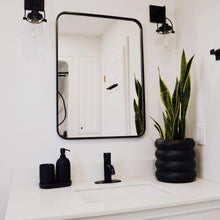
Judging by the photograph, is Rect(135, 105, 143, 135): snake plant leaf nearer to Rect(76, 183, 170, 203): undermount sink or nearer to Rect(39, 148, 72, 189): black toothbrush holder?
Rect(76, 183, 170, 203): undermount sink

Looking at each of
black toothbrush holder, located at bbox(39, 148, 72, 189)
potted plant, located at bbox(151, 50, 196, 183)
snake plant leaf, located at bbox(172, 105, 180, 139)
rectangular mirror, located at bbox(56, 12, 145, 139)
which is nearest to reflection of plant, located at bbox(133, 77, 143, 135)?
rectangular mirror, located at bbox(56, 12, 145, 139)

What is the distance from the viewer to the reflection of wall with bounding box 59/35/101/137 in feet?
5.00

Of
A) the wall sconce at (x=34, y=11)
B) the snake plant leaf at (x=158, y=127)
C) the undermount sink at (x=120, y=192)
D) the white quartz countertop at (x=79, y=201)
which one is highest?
the wall sconce at (x=34, y=11)

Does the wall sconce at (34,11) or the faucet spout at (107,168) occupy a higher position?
the wall sconce at (34,11)

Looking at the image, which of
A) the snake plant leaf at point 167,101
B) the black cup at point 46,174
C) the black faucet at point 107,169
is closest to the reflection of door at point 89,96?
the black faucet at point 107,169

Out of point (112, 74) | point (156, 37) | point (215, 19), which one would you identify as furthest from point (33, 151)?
point (215, 19)

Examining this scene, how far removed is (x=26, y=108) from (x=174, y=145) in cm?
87

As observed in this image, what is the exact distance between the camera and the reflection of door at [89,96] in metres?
1.53

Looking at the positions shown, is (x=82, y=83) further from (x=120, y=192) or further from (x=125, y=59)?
(x=120, y=192)

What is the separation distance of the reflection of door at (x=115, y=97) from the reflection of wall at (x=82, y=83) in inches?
2.1

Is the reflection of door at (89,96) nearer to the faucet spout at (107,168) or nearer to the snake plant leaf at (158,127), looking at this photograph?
the faucet spout at (107,168)

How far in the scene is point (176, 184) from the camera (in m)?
1.38

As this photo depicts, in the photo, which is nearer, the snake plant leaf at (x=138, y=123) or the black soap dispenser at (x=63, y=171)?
the black soap dispenser at (x=63, y=171)

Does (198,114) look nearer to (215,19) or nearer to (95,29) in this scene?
(215,19)
